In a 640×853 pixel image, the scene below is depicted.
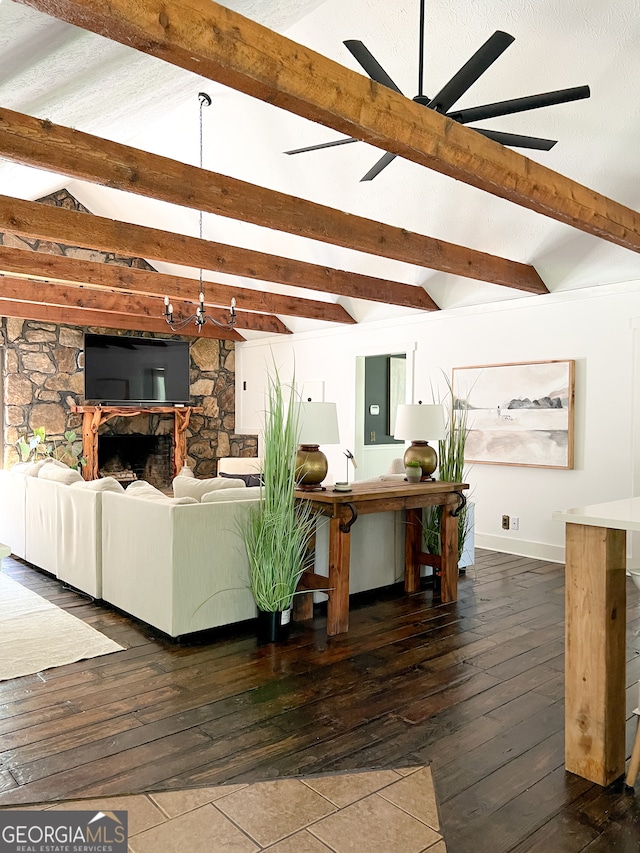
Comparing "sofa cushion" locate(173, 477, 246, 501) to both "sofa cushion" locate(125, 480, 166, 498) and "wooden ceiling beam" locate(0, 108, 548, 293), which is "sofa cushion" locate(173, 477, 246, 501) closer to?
"sofa cushion" locate(125, 480, 166, 498)

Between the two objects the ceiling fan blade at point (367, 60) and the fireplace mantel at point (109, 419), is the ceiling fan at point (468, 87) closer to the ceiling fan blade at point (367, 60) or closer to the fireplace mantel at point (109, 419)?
the ceiling fan blade at point (367, 60)

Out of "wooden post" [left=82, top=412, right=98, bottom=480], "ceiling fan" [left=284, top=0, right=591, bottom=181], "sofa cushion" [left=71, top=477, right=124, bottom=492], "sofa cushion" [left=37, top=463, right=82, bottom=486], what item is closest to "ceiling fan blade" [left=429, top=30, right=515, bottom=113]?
"ceiling fan" [left=284, top=0, right=591, bottom=181]

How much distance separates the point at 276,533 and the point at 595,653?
179 cm

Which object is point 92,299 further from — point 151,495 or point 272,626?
point 272,626

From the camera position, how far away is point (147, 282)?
20.3 ft

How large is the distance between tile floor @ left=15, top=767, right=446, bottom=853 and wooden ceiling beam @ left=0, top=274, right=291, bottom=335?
18.2 feet

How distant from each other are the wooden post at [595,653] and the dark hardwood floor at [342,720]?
0.30ft

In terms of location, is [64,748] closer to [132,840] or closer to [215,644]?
[132,840]

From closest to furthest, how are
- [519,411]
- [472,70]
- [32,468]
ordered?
[472,70] → [32,468] → [519,411]

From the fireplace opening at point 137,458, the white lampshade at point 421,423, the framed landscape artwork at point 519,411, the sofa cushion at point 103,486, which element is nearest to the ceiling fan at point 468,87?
the white lampshade at point 421,423

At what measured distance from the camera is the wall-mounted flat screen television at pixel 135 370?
8039 millimetres

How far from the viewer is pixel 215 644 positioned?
3.50 m

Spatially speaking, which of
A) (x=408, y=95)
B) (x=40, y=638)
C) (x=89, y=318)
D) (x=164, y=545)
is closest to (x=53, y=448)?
(x=89, y=318)

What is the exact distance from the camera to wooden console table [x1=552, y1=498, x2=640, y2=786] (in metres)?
2.24
